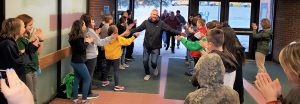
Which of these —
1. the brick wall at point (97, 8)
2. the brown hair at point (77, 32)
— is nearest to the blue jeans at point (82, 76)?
the brown hair at point (77, 32)

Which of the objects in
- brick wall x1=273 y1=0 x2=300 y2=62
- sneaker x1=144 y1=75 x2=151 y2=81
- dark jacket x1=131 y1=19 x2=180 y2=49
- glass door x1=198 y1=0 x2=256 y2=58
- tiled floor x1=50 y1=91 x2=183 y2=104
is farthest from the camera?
glass door x1=198 y1=0 x2=256 y2=58

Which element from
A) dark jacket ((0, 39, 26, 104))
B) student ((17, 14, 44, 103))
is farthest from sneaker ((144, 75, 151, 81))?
dark jacket ((0, 39, 26, 104))

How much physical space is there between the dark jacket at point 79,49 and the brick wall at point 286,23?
6936 mm

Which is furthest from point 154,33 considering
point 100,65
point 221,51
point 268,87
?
point 268,87

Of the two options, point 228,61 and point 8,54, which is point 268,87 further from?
point 8,54

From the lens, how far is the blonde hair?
1979mm

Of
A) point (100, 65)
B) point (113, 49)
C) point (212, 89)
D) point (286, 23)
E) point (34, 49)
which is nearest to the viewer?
point (212, 89)

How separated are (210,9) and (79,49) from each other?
327 inches

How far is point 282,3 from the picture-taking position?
11727mm

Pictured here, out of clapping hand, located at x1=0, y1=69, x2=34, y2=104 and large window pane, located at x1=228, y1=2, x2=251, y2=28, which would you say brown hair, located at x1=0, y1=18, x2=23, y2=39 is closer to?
clapping hand, located at x1=0, y1=69, x2=34, y2=104

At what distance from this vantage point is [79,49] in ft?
19.2

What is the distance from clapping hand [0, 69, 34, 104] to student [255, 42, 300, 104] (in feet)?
5.71

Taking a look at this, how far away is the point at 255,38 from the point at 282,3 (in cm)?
402

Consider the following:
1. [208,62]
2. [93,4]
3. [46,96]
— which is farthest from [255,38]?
[208,62]
